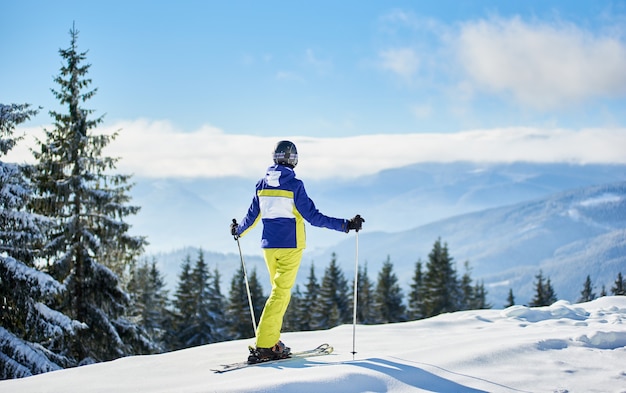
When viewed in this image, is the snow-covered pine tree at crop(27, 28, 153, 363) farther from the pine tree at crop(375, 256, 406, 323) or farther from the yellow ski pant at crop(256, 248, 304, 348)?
the pine tree at crop(375, 256, 406, 323)

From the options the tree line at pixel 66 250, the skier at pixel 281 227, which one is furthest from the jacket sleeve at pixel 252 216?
the tree line at pixel 66 250

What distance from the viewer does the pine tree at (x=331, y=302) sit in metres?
49.0

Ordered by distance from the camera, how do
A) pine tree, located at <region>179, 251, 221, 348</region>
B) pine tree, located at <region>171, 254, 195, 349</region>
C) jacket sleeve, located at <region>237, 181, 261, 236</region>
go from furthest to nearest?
pine tree, located at <region>171, 254, 195, 349</region>, pine tree, located at <region>179, 251, 221, 348</region>, jacket sleeve, located at <region>237, 181, 261, 236</region>

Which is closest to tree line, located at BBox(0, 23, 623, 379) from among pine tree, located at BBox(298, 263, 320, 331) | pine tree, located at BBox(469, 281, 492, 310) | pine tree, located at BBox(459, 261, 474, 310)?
pine tree, located at BBox(298, 263, 320, 331)

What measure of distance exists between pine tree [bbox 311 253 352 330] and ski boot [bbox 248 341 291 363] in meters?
40.4

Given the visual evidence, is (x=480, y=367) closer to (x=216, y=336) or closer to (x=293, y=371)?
(x=293, y=371)

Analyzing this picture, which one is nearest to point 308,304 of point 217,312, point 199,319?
point 217,312

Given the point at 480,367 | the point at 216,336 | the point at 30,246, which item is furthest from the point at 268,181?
the point at 216,336

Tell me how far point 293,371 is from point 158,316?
41498 mm

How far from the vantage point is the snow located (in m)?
5.81

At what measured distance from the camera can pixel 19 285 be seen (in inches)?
451

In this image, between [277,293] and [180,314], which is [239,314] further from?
[277,293]

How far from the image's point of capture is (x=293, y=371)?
20.4ft

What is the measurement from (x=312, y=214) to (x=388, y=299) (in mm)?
47777
